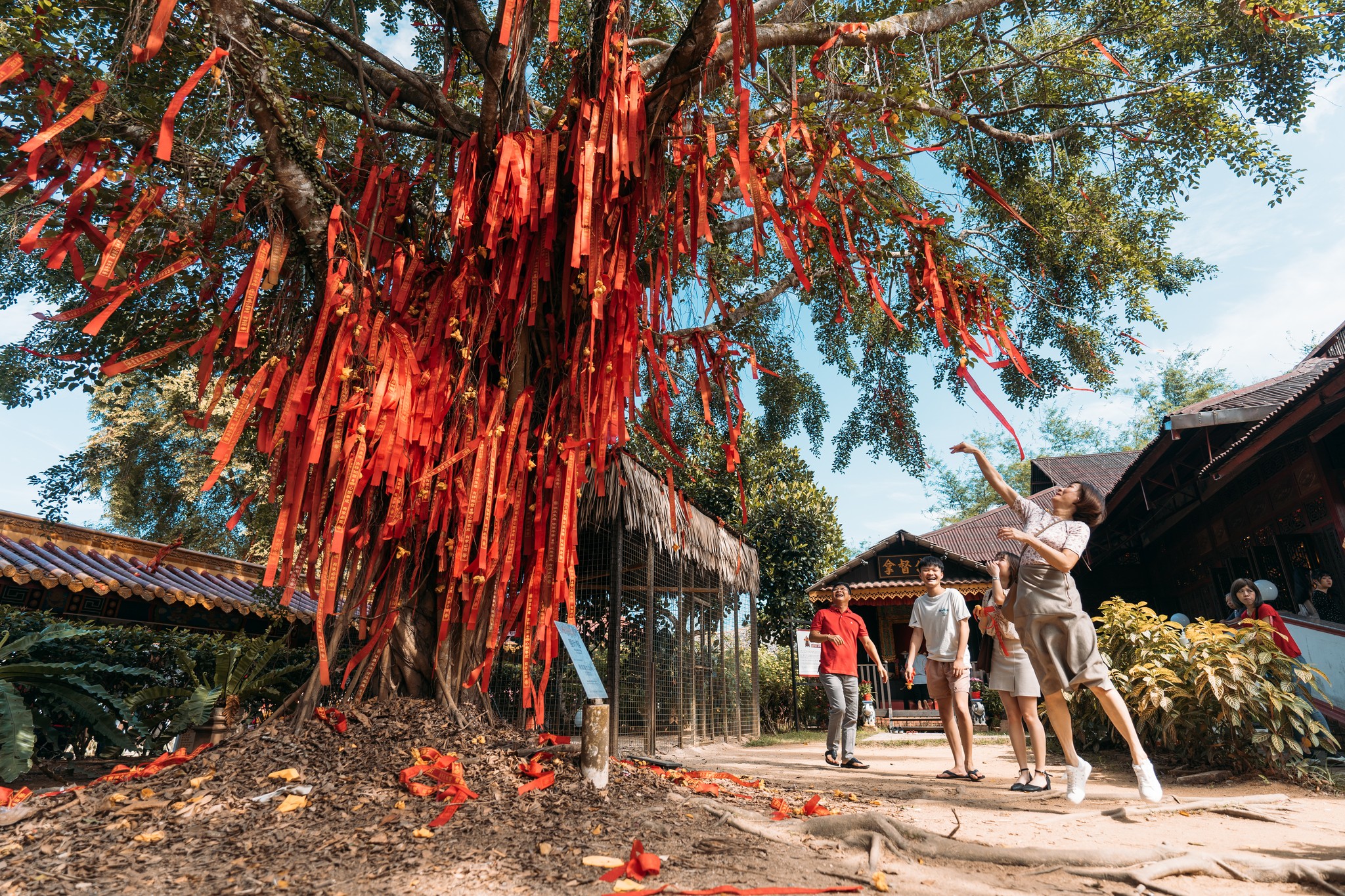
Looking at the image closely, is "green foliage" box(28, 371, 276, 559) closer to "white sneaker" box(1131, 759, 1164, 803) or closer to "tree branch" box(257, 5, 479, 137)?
"tree branch" box(257, 5, 479, 137)

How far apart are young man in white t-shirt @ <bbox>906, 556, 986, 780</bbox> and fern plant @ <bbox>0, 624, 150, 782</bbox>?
5.74 meters

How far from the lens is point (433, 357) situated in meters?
2.86

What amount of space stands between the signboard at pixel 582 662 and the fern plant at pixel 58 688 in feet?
12.8

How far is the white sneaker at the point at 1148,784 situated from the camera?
3.08 m

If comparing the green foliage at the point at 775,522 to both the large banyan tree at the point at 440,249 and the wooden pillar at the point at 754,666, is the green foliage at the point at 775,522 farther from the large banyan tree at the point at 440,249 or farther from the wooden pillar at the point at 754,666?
the large banyan tree at the point at 440,249

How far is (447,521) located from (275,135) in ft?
6.04

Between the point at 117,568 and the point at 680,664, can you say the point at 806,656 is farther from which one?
the point at 117,568

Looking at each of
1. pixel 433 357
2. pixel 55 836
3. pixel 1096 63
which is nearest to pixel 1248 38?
pixel 1096 63

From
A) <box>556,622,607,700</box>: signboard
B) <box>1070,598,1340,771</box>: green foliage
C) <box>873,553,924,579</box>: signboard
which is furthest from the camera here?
<box>873,553,924,579</box>: signboard

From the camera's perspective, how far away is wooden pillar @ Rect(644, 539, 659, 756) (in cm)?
554

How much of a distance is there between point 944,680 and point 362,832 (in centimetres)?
363

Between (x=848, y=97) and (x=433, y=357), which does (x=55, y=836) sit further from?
(x=848, y=97)

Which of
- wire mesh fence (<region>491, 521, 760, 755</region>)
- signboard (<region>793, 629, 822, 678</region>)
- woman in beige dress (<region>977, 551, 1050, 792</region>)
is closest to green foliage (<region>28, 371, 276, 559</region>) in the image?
wire mesh fence (<region>491, 521, 760, 755</region>)

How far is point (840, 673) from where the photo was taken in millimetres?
5309
